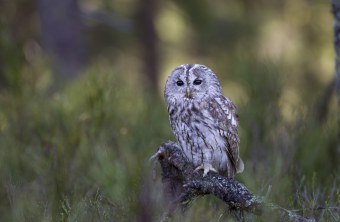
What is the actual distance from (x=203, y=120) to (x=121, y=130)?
1.35 metres

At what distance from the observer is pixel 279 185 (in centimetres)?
412

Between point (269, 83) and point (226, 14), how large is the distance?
5.56m

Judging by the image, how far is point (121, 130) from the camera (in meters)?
5.48

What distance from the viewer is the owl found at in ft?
13.9

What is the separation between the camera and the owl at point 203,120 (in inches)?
166

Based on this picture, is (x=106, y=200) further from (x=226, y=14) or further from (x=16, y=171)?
(x=226, y=14)

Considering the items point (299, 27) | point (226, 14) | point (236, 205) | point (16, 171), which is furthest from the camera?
point (226, 14)

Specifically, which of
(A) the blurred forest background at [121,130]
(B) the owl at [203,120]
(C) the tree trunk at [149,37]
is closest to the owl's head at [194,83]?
(B) the owl at [203,120]

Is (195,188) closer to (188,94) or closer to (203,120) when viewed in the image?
(203,120)

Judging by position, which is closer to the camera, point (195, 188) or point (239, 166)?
point (195, 188)

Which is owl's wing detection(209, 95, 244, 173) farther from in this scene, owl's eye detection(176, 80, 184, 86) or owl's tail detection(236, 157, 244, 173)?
owl's eye detection(176, 80, 184, 86)

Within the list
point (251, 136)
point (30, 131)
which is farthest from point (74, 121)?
point (251, 136)

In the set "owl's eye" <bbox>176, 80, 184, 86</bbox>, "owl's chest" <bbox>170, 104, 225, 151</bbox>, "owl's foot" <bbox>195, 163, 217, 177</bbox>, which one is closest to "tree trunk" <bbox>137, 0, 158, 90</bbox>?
"owl's eye" <bbox>176, 80, 184, 86</bbox>

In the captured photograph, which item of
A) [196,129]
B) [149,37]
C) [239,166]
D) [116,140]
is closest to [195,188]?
[196,129]
